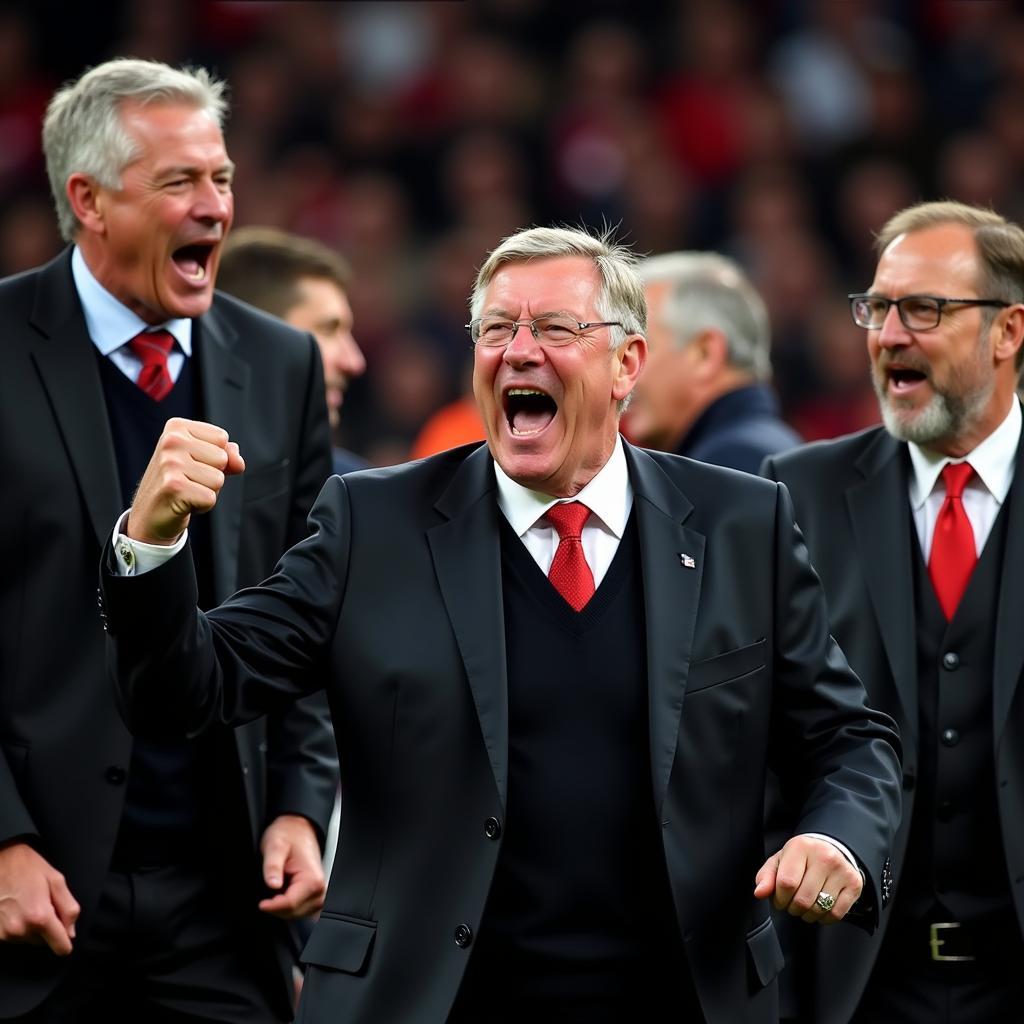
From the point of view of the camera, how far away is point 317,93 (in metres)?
11.2

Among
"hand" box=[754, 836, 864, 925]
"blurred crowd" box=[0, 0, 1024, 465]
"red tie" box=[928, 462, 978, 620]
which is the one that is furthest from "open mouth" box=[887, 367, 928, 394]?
"blurred crowd" box=[0, 0, 1024, 465]

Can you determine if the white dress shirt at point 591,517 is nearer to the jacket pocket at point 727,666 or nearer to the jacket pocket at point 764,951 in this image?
the jacket pocket at point 727,666

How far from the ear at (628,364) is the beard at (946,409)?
81cm

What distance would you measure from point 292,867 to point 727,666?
1.03 m

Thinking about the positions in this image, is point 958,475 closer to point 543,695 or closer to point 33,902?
point 543,695

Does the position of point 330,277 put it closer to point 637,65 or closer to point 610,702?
point 610,702

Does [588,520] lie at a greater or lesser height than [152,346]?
lesser

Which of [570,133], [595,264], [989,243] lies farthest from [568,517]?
[570,133]

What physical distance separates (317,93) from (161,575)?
28.4 feet

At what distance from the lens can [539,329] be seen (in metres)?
3.35

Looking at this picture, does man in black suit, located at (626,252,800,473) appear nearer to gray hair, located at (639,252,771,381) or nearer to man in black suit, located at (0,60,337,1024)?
gray hair, located at (639,252,771,381)

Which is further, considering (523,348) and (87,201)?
(87,201)

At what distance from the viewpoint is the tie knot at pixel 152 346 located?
12.7 ft

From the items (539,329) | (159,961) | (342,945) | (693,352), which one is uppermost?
(693,352)
